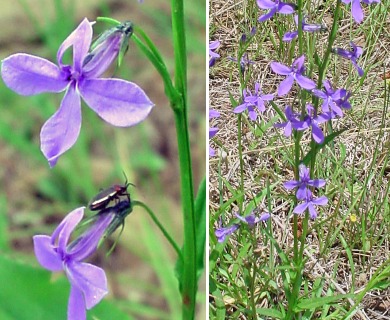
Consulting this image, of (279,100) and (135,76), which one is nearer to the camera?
(279,100)

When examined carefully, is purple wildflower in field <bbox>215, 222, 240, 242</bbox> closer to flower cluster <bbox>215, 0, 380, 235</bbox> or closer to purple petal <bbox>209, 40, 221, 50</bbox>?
flower cluster <bbox>215, 0, 380, 235</bbox>

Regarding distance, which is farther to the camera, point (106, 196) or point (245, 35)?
point (245, 35)

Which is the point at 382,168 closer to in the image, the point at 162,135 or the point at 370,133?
the point at 370,133

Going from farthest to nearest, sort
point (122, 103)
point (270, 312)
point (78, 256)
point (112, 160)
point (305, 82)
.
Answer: point (112, 160) < point (270, 312) < point (305, 82) < point (78, 256) < point (122, 103)

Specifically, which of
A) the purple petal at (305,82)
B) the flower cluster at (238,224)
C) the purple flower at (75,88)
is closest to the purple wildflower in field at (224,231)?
the flower cluster at (238,224)

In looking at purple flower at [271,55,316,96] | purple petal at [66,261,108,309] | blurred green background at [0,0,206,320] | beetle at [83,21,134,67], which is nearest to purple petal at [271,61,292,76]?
purple flower at [271,55,316,96]

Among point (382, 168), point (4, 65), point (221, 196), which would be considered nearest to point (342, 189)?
point (382, 168)

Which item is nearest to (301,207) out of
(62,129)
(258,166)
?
(258,166)

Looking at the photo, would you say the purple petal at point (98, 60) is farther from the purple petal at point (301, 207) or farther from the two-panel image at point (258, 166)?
the purple petal at point (301, 207)

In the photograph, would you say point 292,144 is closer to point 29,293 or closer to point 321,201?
point 321,201
